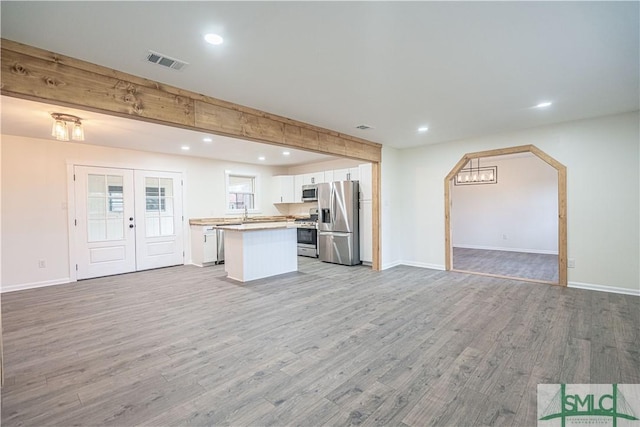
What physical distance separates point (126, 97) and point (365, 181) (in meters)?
4.60

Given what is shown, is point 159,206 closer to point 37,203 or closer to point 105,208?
point 105,208

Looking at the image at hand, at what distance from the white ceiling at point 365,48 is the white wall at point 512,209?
4366 mm

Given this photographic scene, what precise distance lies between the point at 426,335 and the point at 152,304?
3392 millimetres

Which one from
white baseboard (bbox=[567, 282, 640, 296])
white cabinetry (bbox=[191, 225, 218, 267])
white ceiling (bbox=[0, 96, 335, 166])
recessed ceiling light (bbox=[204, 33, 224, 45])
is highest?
recessed ceiling light (bbox=[204, 33, 224, 45])

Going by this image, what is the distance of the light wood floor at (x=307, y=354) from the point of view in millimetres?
1903

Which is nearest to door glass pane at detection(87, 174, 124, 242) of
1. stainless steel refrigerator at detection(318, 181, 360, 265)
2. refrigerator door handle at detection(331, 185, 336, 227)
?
stainless steel refrigerator at detection(318, 181, 360, 265)

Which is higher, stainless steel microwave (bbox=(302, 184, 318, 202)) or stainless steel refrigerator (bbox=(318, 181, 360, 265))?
stainless steel microwave (bbox=(302, 184, 318, 202))

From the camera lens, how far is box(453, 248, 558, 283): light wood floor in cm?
543

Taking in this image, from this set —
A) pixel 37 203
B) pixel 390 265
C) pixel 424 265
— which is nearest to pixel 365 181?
pixel 390 265

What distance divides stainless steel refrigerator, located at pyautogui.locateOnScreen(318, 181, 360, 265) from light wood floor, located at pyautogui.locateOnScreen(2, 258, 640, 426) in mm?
1984

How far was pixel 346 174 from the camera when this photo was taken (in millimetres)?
6914

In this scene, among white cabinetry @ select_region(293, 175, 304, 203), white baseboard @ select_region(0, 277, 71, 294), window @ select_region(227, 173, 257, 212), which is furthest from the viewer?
white cabinetry @ select_region(293, 175, 304, 203)

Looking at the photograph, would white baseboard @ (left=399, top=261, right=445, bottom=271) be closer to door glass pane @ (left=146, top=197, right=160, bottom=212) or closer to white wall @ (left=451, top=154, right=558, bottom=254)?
white wall @ (left=451, top=154, right=558, bottom=254)

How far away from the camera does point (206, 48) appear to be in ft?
7.55
